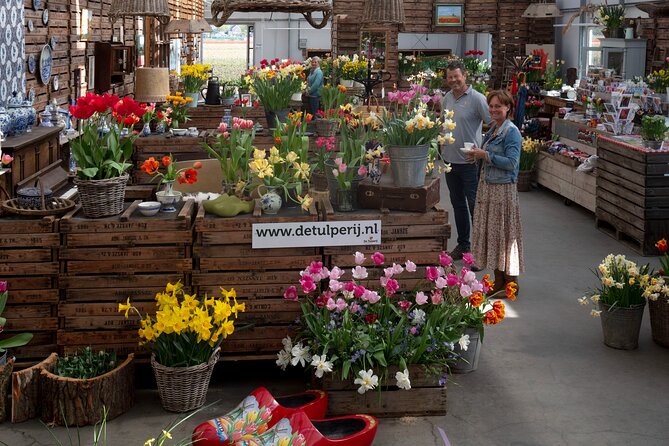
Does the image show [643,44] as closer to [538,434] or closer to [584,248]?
[584,248]

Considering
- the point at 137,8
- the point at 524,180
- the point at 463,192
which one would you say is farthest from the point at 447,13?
the point at 137,8

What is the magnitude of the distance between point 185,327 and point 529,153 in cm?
812

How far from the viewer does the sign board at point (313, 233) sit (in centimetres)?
460

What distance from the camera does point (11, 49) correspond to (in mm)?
8117

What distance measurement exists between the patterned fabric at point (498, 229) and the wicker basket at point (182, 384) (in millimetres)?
2568

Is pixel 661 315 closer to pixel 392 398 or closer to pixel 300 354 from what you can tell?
pixel 392 398

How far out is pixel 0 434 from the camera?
4.16 meters

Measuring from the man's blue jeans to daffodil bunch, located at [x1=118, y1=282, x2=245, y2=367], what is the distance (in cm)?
337

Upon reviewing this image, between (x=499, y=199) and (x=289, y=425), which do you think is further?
(x=499, y=199)

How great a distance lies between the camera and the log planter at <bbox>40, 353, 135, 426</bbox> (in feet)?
13.8

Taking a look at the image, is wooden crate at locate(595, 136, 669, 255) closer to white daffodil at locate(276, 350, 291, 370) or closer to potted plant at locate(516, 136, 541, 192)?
potted plant at locate(516, 136, 541, 192)

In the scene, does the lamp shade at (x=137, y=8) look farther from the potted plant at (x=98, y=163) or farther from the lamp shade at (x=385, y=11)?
the potted plant at (x=98, y=163)

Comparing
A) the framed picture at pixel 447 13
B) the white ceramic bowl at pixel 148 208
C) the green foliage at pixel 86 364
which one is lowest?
the green foliage at pixel 86 364

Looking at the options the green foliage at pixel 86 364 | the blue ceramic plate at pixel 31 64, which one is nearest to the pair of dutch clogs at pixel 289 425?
the green foliage at pixel 86 364
